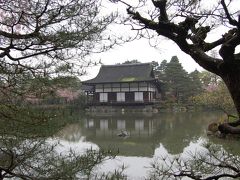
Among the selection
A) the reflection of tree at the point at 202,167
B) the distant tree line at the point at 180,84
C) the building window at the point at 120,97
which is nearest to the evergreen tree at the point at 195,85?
the distant tree line at the point at 180,84

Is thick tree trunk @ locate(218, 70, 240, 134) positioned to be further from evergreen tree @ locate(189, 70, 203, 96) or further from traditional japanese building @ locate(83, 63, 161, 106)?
evergreen tree @ locate(189, 70, 203, 96)

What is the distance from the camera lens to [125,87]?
32594 millimetres

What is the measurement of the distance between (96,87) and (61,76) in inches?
1182

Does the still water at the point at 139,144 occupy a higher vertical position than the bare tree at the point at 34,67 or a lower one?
lower

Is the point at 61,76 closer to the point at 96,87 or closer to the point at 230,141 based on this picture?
the point at 230,141

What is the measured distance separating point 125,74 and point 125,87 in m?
1.80

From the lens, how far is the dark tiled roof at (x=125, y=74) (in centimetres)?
3244

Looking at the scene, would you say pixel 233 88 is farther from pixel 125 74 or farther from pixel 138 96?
pixel 125 74

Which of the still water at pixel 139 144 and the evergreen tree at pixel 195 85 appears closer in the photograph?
the still water at pixel 139 144

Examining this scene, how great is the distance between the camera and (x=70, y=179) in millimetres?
2947

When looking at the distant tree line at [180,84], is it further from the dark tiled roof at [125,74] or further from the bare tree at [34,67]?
the bare tree at [34,67]

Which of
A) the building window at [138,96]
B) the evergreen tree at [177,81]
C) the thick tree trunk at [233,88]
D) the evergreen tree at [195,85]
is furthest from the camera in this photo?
the evergreen tree at [177,81]

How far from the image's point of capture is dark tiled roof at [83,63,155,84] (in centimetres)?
3244

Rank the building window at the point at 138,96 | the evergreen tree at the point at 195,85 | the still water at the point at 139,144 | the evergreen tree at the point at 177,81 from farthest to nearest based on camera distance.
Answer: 1. the evergreen tree at the point at 177,81
2. the evergreen tree at the point at 195,85
3. the building window at the point at 138,96
4. the still water at the point at 139,144
